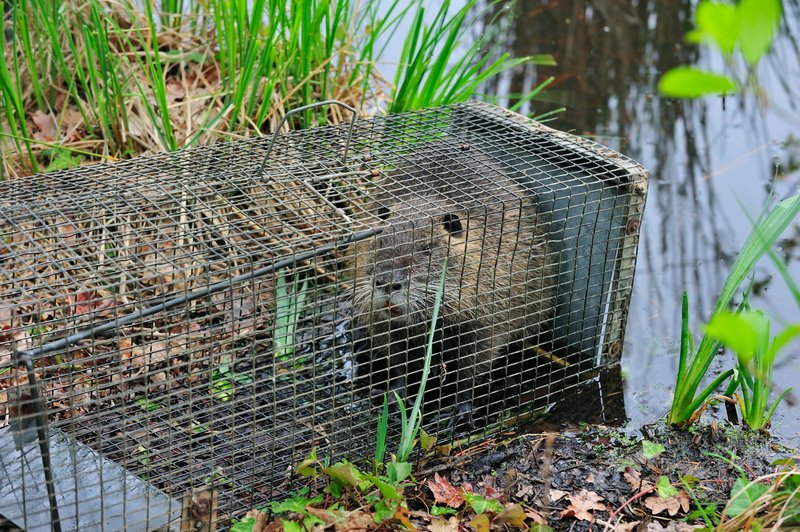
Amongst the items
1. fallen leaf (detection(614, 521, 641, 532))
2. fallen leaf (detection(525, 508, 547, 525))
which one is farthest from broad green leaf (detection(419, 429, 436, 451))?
fallen leaf (detection(614, 521, 641, 532))

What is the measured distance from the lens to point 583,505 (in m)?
2.83

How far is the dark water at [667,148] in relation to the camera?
3.86 meters

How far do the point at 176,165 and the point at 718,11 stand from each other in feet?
8.03

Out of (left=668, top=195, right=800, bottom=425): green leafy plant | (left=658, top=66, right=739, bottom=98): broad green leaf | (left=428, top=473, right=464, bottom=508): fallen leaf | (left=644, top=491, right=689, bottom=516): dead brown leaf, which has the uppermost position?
(left=658, top=66, right=739, bottom=98): broad green leaf

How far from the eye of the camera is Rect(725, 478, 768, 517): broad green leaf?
2.56 metres

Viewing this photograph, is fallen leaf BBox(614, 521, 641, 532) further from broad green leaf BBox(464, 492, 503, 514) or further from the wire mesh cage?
the wire mesh cage

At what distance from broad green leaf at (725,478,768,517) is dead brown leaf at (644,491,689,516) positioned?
7.2 inches

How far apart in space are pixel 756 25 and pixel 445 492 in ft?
7.28

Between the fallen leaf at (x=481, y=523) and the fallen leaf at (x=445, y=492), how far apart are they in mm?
166

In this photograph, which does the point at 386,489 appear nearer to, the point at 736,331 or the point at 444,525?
the point at 444,525

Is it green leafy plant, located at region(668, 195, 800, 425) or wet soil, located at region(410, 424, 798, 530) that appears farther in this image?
green leafy plant, located at region(668, 195, 800, 425)

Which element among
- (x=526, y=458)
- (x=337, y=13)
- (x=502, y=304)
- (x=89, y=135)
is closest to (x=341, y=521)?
(x=526, y=458)

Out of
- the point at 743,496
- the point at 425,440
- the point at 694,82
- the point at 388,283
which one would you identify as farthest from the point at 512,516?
the point at 694,82

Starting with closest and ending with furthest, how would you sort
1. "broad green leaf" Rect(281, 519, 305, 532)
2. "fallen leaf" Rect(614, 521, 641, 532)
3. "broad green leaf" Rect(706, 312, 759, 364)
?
"broad green leaf" Rect(706, 312, 759, 364) → "broad green leaf" Rect(281, 519, 305, 532) → "fallen leaf" Rect(614, 521, 641, 532)
